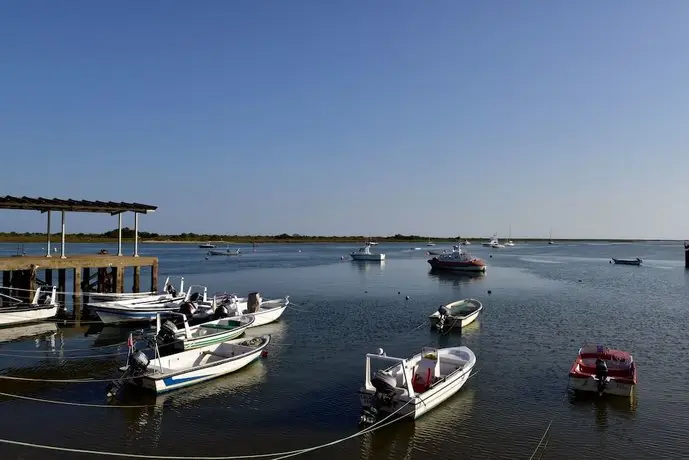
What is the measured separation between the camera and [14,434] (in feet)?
42.8

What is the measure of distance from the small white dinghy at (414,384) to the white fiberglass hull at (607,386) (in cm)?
341

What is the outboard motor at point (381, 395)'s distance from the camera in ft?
45.6

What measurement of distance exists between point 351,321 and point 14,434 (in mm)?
19300

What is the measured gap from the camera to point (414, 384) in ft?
52.7

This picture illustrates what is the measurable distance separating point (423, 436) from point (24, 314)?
2385 cm

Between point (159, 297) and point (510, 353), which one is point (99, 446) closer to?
point (510, 353)

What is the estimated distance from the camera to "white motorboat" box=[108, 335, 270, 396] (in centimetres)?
1608

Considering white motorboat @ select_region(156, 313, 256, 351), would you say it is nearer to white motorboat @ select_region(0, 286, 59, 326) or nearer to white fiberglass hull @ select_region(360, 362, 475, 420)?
white fiberglass hull @ select_region(360, 362, 475, 420)

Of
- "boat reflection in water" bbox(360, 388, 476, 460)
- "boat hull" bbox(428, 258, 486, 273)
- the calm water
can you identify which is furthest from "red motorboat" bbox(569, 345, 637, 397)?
"boat hull" bbox(428, 258, 486, 273)

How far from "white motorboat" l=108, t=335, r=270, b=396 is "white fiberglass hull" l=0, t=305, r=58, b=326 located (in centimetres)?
1310

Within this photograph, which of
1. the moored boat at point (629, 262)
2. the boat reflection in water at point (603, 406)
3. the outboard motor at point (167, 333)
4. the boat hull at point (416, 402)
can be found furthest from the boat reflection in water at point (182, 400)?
the moored boat at point (629, 262)

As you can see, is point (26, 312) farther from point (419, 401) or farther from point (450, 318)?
point (419, 401)

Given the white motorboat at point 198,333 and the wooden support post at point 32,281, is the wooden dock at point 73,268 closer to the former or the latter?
the wooden support post at point 32,281

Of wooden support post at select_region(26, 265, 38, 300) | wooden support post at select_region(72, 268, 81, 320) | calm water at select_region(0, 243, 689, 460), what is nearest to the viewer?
calm water at select_region(0, 243, 689, 460)
